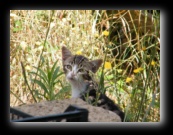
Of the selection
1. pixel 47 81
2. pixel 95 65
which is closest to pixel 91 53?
pixel 95 65

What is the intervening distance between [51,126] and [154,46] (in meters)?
0.58

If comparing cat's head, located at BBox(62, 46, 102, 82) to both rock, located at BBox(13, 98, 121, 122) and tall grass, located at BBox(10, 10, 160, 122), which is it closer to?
tall grass, located at BBox(10, 10, 160, 122)

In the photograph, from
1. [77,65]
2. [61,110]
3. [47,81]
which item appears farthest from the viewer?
[77,65]

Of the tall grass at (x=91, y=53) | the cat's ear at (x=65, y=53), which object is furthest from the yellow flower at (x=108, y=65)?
the cat's ear at (x=65, y=53)

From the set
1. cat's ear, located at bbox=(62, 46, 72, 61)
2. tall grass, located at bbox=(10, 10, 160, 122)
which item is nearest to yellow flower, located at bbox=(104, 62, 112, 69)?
tall grass, located at bbox=(10, 10, 160, 122)

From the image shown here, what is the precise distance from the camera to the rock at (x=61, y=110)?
3.71 meters

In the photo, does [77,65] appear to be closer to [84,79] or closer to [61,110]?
[84,79]

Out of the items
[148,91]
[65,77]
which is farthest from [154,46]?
[65,77]

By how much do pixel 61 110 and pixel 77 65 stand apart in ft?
1.26

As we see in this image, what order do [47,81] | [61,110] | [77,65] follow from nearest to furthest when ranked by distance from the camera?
[61,110] < [47,81] < [77,65]

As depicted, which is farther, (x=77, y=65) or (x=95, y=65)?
(x=77, y=65)

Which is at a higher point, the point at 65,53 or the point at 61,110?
the point at 65,53

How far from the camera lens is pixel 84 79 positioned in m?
4.07

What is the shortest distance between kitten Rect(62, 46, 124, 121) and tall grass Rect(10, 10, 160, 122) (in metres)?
0.03
